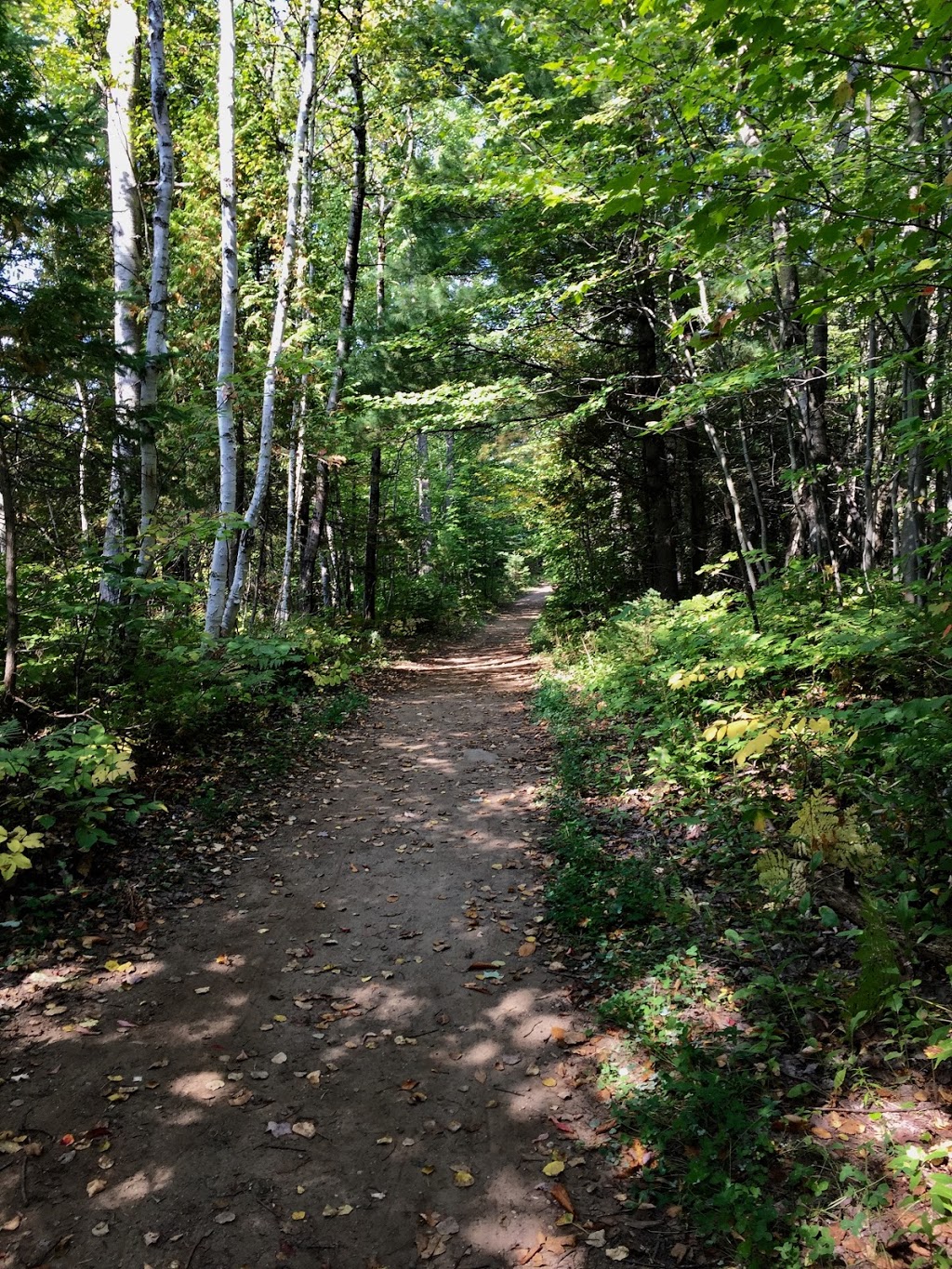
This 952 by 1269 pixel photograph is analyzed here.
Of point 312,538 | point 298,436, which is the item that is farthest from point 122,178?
point 312,538

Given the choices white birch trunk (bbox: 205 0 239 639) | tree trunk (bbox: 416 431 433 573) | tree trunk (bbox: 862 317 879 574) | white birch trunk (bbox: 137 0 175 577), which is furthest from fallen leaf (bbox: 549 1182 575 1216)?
tree trunk (bbox: 416 431 433 573)

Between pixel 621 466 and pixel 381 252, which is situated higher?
pixel 381 252

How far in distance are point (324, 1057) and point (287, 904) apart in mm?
1686

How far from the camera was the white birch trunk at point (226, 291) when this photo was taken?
387 inches

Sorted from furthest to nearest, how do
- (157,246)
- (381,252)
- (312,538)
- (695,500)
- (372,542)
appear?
(381,252) < (372,542) < (695,500) < (312,538) < (157,246)

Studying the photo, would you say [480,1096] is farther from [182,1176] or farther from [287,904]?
[287,904]

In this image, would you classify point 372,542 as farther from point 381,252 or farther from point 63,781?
point 63,781

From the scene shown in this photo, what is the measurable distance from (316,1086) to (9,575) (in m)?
4.18

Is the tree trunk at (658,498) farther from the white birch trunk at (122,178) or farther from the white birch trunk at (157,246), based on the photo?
the white birch trunk at (122,178)

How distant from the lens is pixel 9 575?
5227mm

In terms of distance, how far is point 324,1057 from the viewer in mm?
3748

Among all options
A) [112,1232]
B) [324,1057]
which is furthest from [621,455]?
[112,1232]

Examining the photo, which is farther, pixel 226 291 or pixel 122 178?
pixel 226 291

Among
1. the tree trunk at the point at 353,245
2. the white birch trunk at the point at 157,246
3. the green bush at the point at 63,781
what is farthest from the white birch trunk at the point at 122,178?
the tree trunk at the point at 353,245
